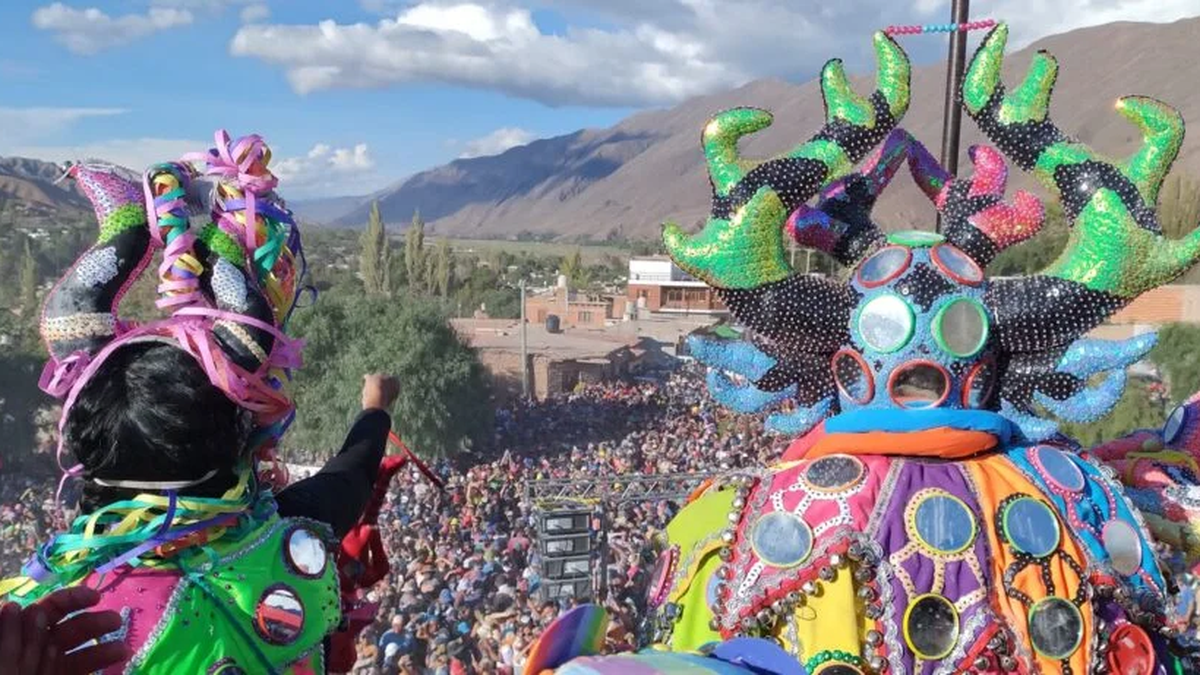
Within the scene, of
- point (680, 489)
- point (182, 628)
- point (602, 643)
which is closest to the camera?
point (602, 643)

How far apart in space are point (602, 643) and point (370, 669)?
24.8 feet

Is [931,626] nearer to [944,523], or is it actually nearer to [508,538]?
[944,523]

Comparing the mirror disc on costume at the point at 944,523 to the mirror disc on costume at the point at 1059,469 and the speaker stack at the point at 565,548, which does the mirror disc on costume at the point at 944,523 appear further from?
the speaker stack at the point at 565,548

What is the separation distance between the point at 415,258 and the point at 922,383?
56521 millimetres

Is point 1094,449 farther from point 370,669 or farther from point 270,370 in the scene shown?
point 370,669

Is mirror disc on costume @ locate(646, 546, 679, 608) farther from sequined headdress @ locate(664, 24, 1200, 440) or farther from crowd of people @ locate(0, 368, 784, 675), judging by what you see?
sequined headdress @ locate(664, 24, 1200, 440)

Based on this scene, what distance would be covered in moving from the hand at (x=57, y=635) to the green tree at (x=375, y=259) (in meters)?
53.5

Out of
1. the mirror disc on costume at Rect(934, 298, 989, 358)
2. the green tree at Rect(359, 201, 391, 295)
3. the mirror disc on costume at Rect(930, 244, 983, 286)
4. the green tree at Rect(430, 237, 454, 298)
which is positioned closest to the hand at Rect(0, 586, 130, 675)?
the mirror disc on costume at Rect(934, 298, 989, 358)

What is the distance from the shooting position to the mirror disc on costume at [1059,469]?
288 cm

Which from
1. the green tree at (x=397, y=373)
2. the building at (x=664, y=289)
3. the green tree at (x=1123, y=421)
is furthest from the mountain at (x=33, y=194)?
the green tree at (x=1123, y=421)

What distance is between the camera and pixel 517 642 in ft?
26.3

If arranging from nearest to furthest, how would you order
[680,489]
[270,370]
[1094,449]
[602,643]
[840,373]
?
[602,643], [270,370], [840,373], [1094,449], [680,489]

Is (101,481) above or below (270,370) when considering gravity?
below

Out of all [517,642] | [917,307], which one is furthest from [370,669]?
[917,307]
